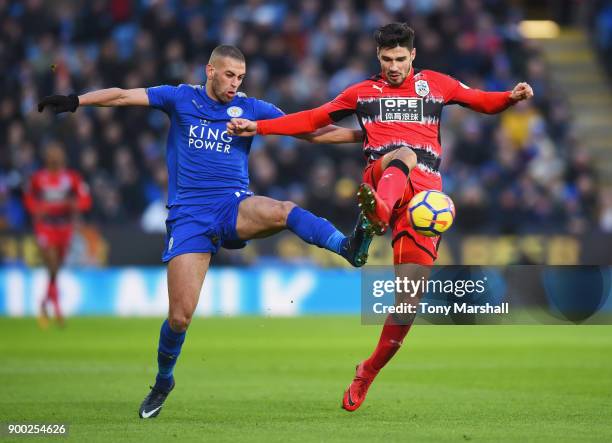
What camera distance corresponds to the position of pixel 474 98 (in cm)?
847

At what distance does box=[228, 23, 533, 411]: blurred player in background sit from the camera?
8305 mm

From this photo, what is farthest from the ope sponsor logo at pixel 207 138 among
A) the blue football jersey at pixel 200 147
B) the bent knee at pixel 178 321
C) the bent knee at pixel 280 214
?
the bent knee at pixel 178 321

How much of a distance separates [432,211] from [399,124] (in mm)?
715

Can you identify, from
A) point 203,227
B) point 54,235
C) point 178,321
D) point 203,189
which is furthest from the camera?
point 54,235

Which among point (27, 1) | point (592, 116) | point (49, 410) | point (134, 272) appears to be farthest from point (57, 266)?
point (592, 116)

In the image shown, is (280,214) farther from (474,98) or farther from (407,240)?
(474,98)

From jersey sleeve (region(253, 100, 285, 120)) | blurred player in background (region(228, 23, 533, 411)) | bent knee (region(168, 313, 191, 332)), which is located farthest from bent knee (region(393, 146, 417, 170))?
bent knee (region(168, 313, 191, 332))

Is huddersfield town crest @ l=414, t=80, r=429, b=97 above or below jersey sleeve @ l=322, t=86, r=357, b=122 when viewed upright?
above

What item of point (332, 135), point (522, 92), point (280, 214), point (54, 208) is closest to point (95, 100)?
point (280, 214)

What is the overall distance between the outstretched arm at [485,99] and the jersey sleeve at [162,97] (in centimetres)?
193

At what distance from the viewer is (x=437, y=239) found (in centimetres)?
863

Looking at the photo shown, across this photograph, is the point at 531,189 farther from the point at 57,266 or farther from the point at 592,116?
the point at 57,266

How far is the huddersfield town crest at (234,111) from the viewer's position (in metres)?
8.75

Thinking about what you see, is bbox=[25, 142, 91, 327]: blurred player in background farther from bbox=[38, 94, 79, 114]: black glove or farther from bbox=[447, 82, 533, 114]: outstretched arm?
bbox=[447, 82, 533, 114]: outstretched arm
